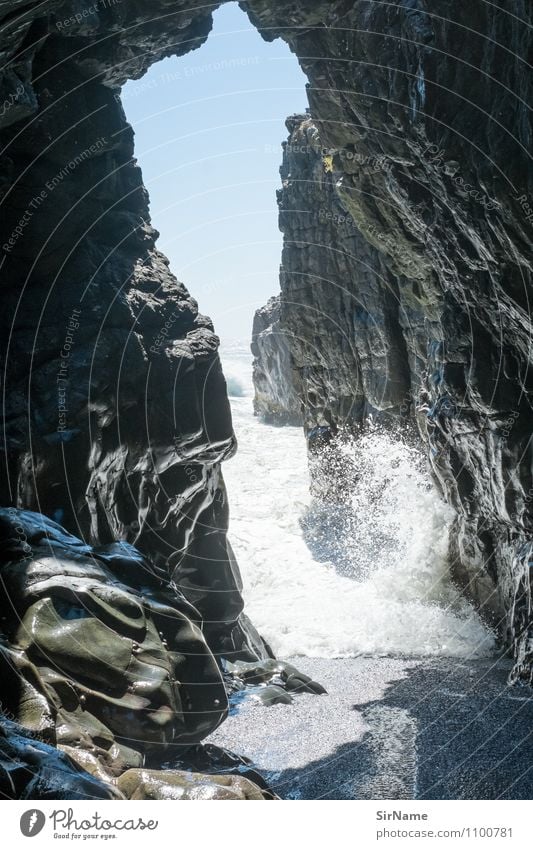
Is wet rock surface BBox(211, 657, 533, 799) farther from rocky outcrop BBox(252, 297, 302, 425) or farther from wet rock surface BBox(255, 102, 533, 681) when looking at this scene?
rocky outcrop BBox(252, 297, 302, 425)

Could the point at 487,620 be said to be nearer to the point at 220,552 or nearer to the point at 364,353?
the point at 220,552

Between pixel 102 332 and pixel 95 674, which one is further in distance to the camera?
pixel 102 332

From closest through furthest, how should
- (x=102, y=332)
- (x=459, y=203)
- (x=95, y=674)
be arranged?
1. (x=95, y=674)
2. (x=459, y=203)
3. (x=102, y=332)

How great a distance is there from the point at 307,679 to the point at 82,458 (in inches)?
243

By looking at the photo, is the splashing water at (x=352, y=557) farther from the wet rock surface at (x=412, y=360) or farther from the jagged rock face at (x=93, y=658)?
the jagged rock face at (x=93, y=658)

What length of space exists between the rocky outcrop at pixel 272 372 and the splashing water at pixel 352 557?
5670 mm

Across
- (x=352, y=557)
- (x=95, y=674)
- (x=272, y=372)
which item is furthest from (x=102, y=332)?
(x=272, y=372)

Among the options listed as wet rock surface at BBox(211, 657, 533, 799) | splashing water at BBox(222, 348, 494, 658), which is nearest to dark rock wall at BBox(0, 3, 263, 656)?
splashing water at BBox(222, 348, 494, 658)

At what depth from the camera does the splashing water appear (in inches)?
653

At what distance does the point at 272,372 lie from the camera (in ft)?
156

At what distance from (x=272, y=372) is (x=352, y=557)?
72.7ft

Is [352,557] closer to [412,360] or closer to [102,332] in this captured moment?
[412,360]

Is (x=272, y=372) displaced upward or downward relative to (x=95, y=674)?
upward
